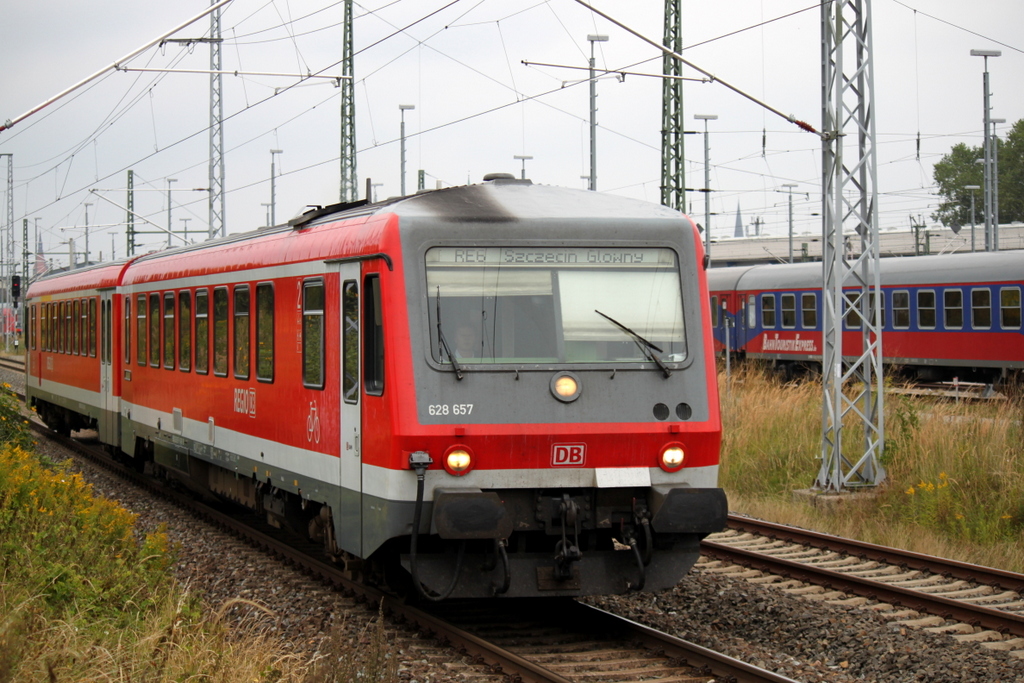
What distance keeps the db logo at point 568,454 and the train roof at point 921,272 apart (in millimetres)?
17348

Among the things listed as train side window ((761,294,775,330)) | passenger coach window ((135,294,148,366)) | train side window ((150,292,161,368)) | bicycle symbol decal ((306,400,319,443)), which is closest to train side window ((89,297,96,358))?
passenger coach window ((135,294,148,366))

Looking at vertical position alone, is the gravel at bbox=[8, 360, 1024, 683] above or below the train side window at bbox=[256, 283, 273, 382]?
below

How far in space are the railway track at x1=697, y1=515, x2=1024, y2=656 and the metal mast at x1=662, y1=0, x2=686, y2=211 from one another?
796cm

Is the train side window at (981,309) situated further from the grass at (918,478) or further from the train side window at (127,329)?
the train side window at (127,329)

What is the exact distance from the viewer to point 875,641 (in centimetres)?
778

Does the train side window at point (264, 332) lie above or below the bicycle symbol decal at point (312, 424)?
above

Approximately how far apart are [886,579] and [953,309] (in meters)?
15.5

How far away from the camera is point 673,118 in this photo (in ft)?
62.4

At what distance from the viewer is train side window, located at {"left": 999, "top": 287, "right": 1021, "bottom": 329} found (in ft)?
73.4

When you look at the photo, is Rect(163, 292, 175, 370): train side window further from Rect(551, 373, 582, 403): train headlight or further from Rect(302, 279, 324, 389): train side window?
Rect(551, 373, 582, 403): train headlight

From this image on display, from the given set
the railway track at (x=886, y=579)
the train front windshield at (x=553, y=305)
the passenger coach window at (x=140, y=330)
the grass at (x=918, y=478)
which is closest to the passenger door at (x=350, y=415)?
the train front windshield at (x=553, y=305)

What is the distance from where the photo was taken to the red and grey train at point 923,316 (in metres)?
22.8

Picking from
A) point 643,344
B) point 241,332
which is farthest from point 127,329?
point 643,344

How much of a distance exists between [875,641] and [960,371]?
18.2 m
